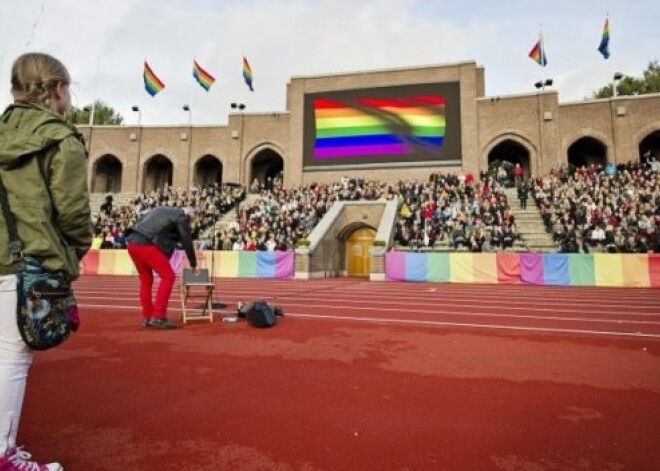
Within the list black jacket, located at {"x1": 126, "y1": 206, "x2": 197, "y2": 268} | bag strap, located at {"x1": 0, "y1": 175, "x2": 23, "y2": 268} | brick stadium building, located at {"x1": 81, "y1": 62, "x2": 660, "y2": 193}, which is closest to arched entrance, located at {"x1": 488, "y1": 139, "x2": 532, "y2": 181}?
brick stadium building, located at {"x1": 81, "y1": 62, "x2": 660, "y2": 193}

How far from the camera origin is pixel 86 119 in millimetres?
56250

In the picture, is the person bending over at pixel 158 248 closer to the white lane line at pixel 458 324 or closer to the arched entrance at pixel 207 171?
the white lane line at pixel 458 324

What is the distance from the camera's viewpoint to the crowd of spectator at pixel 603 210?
17188 millimetres

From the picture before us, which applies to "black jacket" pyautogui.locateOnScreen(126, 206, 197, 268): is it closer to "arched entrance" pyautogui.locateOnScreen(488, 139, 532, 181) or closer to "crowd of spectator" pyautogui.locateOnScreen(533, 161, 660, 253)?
"crowd of spectator" pyautogui.locateOnScreen(533, 161, 660, 253)

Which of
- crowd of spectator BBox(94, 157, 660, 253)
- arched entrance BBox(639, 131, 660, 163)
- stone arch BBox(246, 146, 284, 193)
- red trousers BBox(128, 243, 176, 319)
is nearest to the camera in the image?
red trousers BBox(128, 243, 176, 319)

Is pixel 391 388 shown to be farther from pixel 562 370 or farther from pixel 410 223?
pixel 410 223

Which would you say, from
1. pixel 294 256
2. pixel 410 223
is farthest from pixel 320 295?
pixel 410 223

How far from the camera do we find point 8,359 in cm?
196

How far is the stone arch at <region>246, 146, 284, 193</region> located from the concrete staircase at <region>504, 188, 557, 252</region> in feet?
62.1

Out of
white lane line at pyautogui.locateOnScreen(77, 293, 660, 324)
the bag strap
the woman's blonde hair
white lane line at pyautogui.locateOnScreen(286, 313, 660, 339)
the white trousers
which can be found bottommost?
white lane line at pyautogui.locateOnScreen(286, 313, 660, 339)

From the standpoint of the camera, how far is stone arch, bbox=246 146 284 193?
35750 mm

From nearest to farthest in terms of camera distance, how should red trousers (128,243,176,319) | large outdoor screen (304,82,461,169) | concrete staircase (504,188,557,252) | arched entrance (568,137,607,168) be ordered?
red trousers (128,243,176,319), concrete staircase (504,188,557,252), large outdoor screen (304,82,461,169), arched entrance (568,137,607,168)

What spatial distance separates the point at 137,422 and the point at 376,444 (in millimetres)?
1612

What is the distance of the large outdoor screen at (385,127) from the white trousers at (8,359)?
99.2 feet
